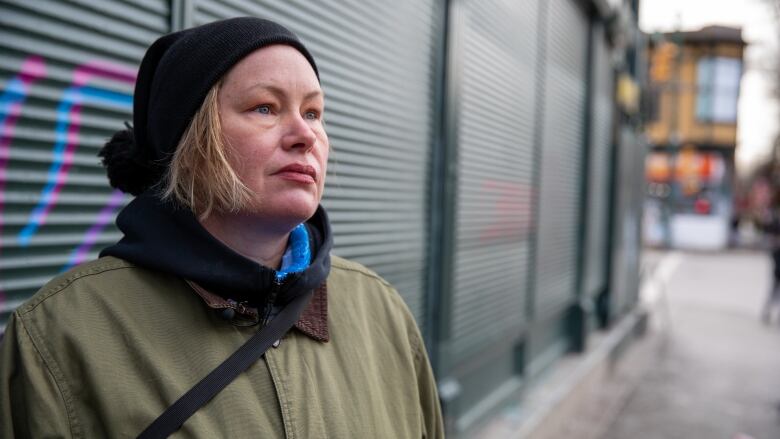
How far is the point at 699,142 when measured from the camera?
95.8 ft

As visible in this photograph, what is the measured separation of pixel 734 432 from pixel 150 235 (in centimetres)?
619

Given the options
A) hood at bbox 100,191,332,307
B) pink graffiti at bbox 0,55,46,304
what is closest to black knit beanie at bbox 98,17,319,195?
hood at bbox 100,191,332,307

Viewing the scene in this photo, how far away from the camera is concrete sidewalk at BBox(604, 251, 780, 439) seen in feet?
19.9

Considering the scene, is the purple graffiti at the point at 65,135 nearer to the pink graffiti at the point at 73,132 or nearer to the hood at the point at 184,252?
the pink graffiti at the point at 73,132

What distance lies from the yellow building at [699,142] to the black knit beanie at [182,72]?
28915 millimetres

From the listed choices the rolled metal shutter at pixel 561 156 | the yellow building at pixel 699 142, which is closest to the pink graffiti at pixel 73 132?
the rolled metal shutter at pixel 561 156

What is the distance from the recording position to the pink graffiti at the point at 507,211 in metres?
5.11

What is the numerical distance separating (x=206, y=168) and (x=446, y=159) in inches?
115

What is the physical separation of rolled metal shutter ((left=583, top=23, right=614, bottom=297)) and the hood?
6.83m

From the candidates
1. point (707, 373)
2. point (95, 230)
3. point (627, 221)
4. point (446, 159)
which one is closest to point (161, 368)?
point (95, 230)

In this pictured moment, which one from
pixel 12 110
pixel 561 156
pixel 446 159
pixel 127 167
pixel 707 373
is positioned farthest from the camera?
pixel 707 373

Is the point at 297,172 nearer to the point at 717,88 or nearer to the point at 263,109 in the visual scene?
the point at 263,109

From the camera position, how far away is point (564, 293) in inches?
285

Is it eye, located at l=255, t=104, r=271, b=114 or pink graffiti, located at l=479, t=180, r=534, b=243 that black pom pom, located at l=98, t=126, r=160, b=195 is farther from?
pink graffiti, located at l=479, t=180, r=534, b=243
